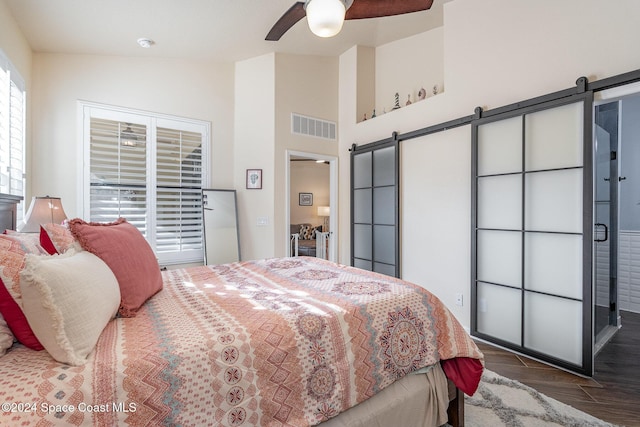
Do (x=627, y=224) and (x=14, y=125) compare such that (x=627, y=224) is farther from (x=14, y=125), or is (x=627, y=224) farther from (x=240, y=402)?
(x=14, y=125)

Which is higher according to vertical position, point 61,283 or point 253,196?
point 253,196

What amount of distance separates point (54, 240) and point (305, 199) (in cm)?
622

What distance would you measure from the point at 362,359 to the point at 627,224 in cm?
424

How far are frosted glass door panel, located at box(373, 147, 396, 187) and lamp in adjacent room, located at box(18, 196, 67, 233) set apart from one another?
315 centimetres

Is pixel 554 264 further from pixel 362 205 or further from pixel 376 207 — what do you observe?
pixel 362 205

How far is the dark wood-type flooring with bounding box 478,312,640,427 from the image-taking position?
6.09 ft

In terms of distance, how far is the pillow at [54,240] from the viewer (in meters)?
1.33

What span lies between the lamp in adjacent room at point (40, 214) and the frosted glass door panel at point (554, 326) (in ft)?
12.2

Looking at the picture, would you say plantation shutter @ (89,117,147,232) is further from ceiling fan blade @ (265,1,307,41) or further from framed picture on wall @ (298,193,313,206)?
framed picture on wall @ (298,193,313,206)

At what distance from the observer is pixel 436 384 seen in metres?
1.56

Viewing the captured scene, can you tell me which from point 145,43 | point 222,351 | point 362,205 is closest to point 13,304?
point 222,351

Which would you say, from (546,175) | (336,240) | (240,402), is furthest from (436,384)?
(336,240)

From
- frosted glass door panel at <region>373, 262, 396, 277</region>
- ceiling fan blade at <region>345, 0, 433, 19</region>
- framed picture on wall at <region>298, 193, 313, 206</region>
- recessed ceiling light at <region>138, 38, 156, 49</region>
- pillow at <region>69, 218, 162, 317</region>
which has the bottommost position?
frosted glass door panel at <region>373, 262, 396, 277</region>

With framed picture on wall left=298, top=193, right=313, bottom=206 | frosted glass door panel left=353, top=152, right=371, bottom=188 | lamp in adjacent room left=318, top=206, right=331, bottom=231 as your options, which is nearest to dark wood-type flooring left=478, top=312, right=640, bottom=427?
frosted glass door panel left=353, top=152, right=371, bottom=188
